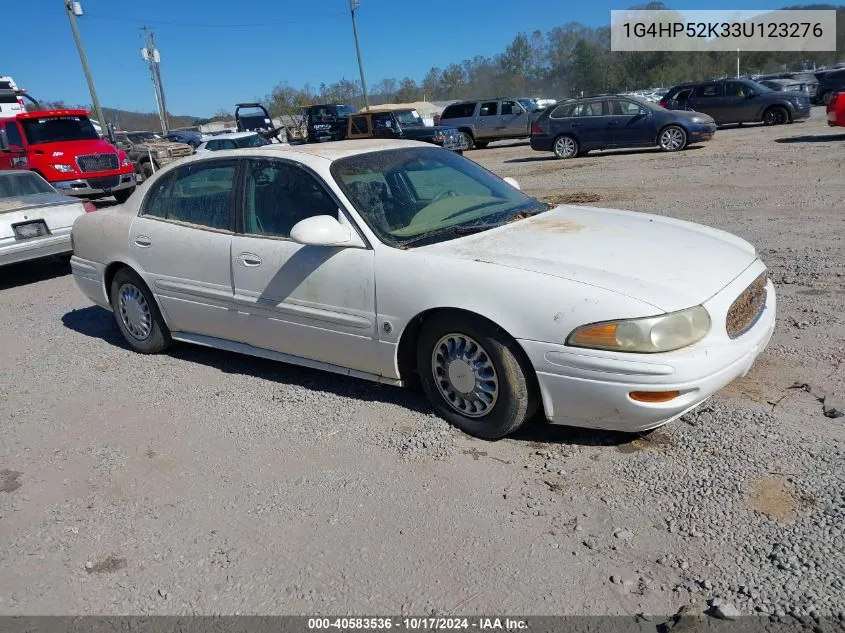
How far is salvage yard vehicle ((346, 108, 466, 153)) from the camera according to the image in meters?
21.7

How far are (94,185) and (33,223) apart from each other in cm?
692

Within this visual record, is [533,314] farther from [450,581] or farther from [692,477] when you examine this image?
[450,581]

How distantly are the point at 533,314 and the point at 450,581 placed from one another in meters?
1.25

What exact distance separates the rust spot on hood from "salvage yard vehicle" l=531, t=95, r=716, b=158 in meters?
13.9

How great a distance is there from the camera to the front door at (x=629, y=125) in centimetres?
1686

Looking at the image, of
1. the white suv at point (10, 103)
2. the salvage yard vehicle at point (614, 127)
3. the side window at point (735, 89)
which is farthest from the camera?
the side window at point (735, 89)

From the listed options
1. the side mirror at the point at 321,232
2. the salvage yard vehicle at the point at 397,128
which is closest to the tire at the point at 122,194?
the salvage yard vehicle at the point at 397,128

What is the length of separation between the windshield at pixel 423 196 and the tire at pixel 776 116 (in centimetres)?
1975

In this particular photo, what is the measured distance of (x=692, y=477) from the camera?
3.14m

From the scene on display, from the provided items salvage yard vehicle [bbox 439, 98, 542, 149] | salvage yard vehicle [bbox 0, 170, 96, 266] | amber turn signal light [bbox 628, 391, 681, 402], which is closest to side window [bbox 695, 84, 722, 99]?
salvage yard vehicle [bbox 439, 98, 542, 149]

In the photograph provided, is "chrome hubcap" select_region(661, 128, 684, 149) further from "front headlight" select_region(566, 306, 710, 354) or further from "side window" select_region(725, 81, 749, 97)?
"front headlight" select_region(566, 306, 710, 354)

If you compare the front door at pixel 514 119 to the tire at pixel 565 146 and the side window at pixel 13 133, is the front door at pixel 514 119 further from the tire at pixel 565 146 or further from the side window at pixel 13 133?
the side window at pixel 13 133

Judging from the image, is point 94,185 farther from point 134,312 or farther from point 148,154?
point 134,312

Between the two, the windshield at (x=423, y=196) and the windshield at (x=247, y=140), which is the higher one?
the windshield at (x=423, y=196)
